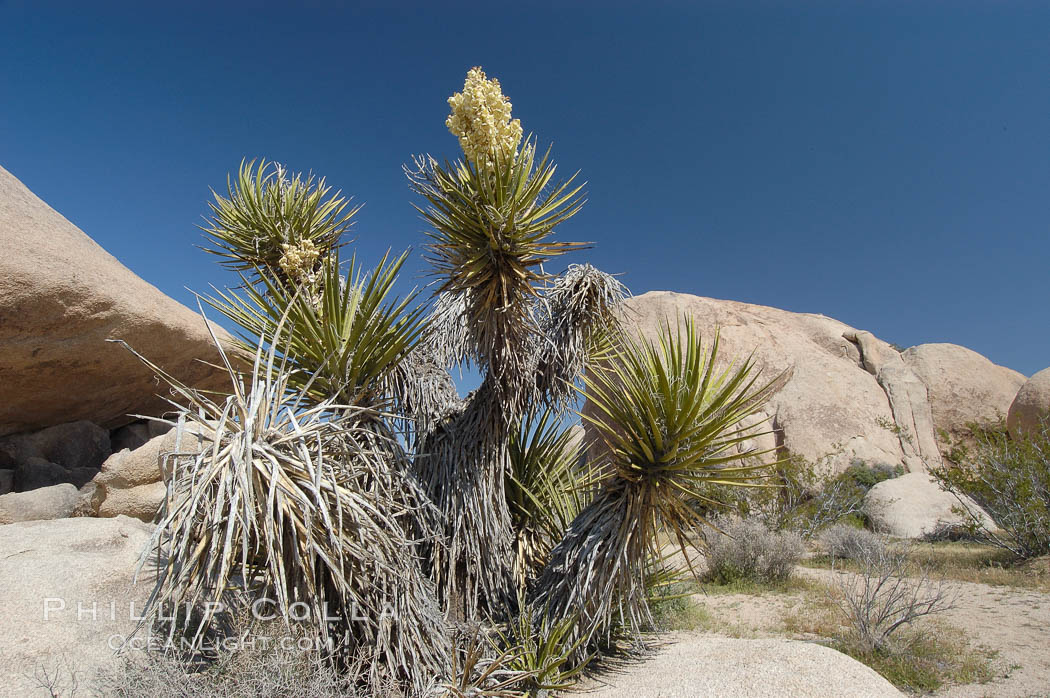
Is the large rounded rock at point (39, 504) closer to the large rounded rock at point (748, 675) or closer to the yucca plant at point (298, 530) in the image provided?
the yucca plant at point (298, 530)

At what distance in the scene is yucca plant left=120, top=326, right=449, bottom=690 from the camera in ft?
8.86

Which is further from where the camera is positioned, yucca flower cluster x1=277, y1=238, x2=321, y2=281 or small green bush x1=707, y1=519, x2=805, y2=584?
small green bush x1=707, y1=519, x2=805, y2=584

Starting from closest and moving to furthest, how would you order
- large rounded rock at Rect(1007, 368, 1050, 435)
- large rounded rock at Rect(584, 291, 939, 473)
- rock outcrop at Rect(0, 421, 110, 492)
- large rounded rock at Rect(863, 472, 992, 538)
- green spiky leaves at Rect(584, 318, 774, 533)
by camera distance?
green spiky leaves at Rect(584, 318, 774, 533), rock outcrop at Rect(0, 421, 110, 492), large rounded rock at Rect(863, 472, 992, 538), large rounded rock at Rect(1007, 368, 1050, 435), large rounded rock at Rect(584, 291, 939, 473)

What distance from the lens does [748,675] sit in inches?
150

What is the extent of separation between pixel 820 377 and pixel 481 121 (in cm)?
1802

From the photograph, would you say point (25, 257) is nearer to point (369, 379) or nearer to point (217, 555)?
point (369, 379)

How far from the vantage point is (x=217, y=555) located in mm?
2736

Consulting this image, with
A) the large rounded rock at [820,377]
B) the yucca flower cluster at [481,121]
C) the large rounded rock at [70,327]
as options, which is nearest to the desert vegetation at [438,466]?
the yucca flower cluster at [481,121]

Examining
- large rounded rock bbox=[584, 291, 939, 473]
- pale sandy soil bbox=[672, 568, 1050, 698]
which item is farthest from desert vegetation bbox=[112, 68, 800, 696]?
large rounded rock bbox=[584, 291, 939, 473]

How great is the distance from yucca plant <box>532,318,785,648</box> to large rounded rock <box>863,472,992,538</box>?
32.2ft

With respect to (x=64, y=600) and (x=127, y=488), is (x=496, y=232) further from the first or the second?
(x=127, y=488)

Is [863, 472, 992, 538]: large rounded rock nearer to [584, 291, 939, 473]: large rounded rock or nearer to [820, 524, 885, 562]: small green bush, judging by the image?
[584, 291, 939, 473]: large rounded rock

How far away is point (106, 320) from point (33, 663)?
5493 mm

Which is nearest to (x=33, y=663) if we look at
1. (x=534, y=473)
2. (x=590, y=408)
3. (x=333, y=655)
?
(x=333, y=655)
